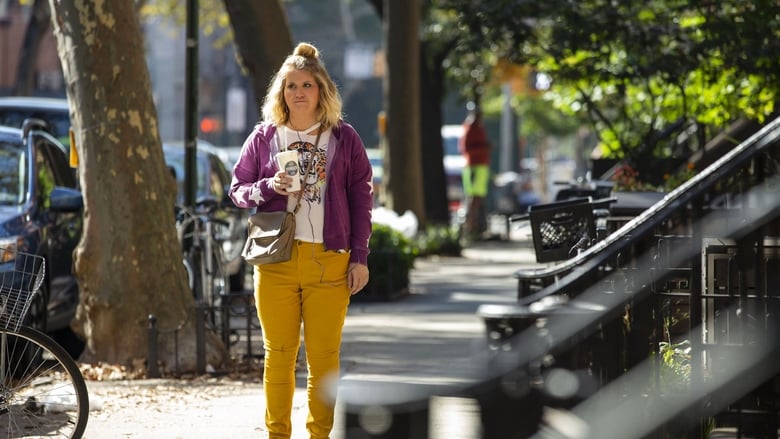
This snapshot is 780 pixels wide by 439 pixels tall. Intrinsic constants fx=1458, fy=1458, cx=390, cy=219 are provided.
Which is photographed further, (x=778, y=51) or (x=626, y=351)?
(x=778, y=51)

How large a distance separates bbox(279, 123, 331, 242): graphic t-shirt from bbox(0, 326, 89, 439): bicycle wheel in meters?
1.26

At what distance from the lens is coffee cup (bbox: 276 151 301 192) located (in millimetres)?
5961

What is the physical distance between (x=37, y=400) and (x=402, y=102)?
1373 centimetres

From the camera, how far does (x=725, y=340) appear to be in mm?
6523

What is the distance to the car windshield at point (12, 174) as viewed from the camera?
10.3 meters

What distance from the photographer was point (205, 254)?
1152cm

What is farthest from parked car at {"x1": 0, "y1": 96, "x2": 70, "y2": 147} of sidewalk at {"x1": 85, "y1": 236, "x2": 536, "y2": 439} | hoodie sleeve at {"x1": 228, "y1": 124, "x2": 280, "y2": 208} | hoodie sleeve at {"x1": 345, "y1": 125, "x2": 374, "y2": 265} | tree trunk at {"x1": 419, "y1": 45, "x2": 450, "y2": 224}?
tree trunk at {"x1": 419, "y1": 45, "x2": 450, "y2": 224}

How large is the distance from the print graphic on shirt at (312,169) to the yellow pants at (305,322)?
21cm

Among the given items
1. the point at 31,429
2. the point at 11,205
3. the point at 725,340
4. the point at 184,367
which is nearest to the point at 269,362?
the point at 31,429

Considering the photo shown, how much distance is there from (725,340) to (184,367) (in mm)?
4260

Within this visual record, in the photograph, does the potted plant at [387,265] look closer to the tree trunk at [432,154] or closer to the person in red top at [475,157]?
the person in red top at [475,157]

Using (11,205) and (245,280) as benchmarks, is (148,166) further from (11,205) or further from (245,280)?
(245,280)

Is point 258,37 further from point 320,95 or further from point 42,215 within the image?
point 320,95

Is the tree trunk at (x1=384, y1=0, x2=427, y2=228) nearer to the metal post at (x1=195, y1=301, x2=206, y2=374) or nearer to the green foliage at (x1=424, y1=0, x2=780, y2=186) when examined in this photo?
the green foliage at (x1=424, y1=0, x2=780, y2=186)
